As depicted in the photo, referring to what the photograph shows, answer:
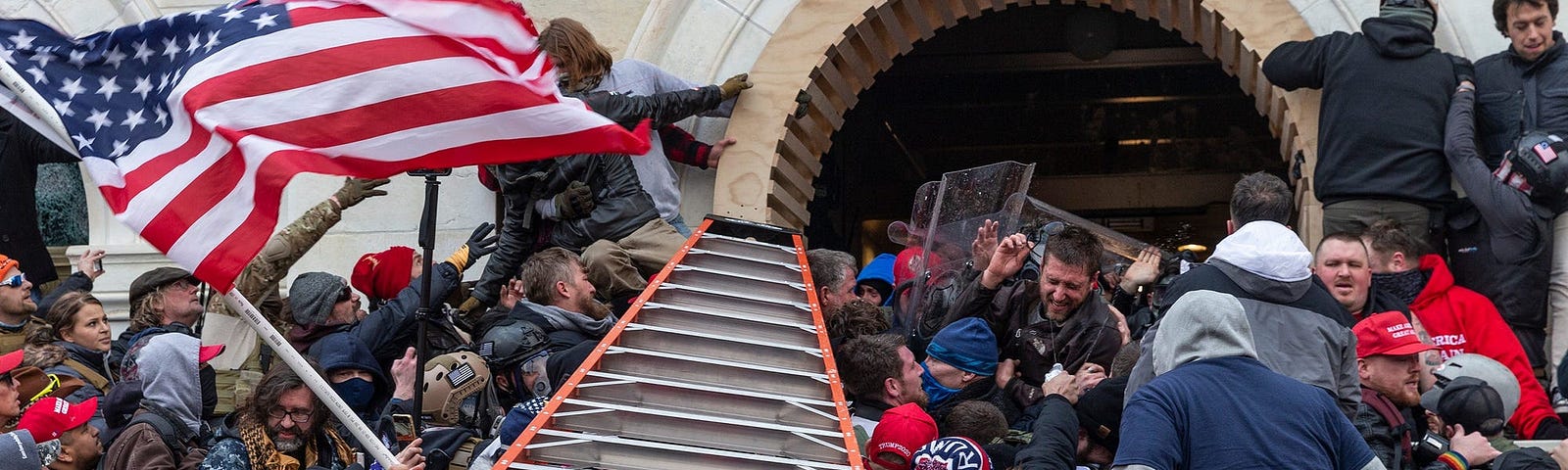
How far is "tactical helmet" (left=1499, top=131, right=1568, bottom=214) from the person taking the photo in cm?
955

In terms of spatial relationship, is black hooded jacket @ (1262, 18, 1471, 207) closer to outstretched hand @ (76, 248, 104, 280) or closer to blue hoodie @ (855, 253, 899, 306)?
blue hoodie @ (855, 253, 899, 306)

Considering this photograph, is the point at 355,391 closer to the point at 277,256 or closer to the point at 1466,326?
the point at 277,256

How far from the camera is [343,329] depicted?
9.53 metres

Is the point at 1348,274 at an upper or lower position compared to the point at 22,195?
A: upper

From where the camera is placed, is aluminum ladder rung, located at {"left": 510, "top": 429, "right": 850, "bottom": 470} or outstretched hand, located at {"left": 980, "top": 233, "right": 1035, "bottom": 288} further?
outstretched hand, located at {"left": 980, "top": 233, "right": 1035, "bottom": 288}

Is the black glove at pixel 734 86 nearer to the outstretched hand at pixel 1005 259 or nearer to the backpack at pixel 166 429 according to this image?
the outstretched hand at pixel 1005 259

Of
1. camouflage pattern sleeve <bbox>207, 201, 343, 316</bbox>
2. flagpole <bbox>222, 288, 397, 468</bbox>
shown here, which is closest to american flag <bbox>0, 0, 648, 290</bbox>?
flagpole <bbox>222, 288, 397, 468</bbox>

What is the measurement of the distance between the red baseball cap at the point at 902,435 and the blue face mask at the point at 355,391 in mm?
2401

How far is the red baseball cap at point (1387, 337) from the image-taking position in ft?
26.1

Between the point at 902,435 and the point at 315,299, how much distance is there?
3.26 meters

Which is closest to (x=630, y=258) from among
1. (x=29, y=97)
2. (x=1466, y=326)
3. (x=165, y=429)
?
(x=165, y=429)

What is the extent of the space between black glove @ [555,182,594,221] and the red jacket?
4007 millimetres

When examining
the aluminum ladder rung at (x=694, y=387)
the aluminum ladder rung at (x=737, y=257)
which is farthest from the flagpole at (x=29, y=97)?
the aluminum ladder rung at (x=737, y=257)

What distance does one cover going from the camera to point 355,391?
8.80 metres
